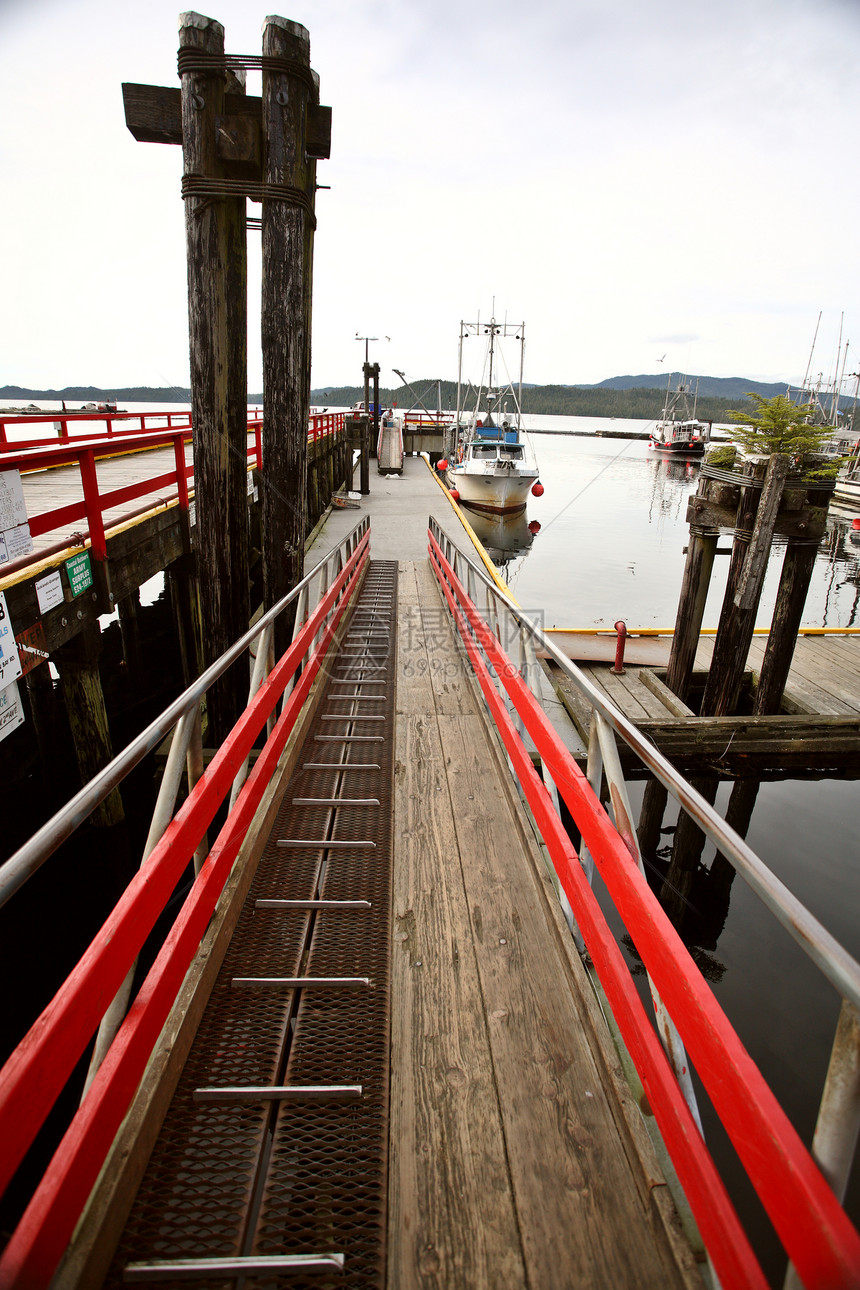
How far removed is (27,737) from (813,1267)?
31.2ft

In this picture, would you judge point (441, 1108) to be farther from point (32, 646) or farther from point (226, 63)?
point (226, 63)

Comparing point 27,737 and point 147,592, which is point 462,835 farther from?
point 147,592

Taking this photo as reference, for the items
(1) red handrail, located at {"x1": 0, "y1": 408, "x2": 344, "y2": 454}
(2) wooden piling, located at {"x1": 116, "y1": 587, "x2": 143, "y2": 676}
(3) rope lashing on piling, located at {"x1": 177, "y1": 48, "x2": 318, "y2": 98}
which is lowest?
(2) wooden piling, located at {"x1": 116, "y1": 587, "x2": 143, "y2": 676}

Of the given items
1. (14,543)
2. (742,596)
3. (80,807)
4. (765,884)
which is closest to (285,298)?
(14,543)

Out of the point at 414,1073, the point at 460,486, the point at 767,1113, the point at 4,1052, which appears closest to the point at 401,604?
the point at 4,1052

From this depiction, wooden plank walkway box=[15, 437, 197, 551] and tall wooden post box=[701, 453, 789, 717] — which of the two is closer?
tall wooden post box=[701, 453, 789, 717]

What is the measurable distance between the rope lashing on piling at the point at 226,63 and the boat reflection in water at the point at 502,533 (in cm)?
2062

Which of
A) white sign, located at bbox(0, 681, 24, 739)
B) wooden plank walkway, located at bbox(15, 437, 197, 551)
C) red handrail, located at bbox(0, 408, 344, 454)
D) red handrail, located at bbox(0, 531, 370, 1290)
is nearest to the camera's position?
red handrail, located at bbox(0, 531, 370, 1290)

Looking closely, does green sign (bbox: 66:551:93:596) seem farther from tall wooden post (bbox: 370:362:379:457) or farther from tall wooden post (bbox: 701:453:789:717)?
tall wooden post (bbox: 370:362:379:457)

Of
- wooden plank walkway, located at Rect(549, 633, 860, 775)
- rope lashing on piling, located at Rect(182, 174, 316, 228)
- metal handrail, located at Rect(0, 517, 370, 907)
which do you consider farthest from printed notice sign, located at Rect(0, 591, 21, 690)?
wooden plank walkway, located at Rect(549, 633, 860, 775)

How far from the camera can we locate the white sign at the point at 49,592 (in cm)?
439

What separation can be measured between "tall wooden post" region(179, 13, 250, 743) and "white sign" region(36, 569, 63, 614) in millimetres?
1018

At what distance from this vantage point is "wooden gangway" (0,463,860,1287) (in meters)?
1.40

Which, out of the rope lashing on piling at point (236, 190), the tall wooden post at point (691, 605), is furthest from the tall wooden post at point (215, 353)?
the tall wooden post at point (691, 605)
